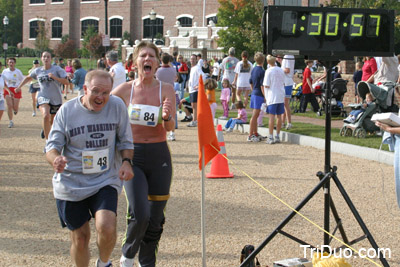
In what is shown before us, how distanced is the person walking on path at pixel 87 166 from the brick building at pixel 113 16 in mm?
53423

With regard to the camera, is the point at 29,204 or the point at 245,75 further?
the point at 245,75

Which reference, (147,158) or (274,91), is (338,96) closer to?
(274,91)

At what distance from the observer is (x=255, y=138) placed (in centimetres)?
1433

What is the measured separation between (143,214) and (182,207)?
301 cm

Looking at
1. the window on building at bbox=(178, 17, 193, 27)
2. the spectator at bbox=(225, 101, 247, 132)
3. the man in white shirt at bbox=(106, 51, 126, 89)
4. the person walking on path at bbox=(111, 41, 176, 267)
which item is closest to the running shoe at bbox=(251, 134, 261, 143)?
the spectator at bbox=(225, 101, 247, 132)

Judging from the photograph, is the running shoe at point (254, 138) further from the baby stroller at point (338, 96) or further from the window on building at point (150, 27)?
the window on building at point (150, 27)

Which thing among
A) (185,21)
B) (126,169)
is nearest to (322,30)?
(126,169)

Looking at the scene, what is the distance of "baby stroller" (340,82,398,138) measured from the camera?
42.3 feet

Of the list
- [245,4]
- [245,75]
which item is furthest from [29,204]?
[245,4]

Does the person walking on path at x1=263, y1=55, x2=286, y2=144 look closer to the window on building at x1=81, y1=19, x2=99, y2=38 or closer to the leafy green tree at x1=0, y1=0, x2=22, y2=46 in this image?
the window on building at x1=81, y1=19, x2=99, y2=38

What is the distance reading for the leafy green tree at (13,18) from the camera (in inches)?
3373

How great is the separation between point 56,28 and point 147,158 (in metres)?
68.4

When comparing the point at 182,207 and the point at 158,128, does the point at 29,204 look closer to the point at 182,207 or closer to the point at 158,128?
the point at 182,207

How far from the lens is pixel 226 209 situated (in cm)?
779
